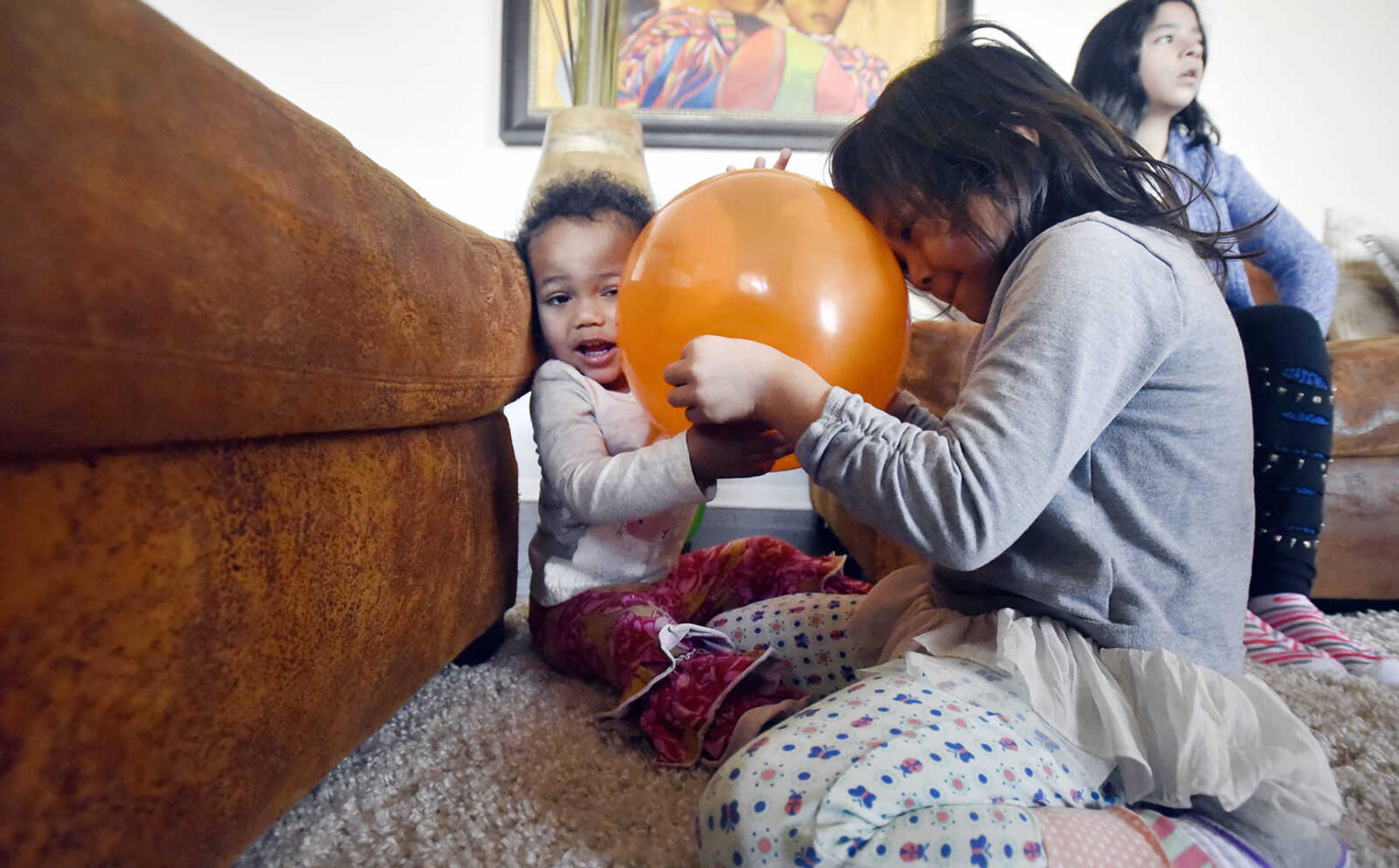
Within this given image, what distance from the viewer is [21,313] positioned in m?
0.34

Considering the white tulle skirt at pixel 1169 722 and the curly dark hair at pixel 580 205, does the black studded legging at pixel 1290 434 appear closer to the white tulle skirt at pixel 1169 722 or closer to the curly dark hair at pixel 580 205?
the white tulle skirt at pixel 1169 722

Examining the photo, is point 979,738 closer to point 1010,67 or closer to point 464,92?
point 1010,67

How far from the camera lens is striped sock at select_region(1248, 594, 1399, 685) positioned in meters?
1.02

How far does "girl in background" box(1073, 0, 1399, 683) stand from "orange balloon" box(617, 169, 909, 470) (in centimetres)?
32

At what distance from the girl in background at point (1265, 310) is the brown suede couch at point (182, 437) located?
77 cm

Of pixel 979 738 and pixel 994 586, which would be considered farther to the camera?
pixel 994 586

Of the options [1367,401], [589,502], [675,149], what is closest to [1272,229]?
[1367,401]

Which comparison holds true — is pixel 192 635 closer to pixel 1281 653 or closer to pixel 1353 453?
pixel 1281 653

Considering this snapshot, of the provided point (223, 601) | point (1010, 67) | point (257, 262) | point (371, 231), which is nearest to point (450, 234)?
point (371, 231)

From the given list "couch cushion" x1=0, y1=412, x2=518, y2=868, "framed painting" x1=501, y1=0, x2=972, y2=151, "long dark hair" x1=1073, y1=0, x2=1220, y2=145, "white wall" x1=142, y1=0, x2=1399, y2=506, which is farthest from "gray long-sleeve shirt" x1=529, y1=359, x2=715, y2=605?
"framed painting" x1=501, y1=0, x2=972, y2=151

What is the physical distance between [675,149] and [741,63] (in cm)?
31

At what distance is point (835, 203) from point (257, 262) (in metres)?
0.48

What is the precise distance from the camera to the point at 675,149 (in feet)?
7.62

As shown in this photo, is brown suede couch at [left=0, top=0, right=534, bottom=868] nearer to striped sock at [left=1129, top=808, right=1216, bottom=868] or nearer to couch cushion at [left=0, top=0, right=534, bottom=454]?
couch cushion at [left=0, top=0, right=534, bottom=454]
